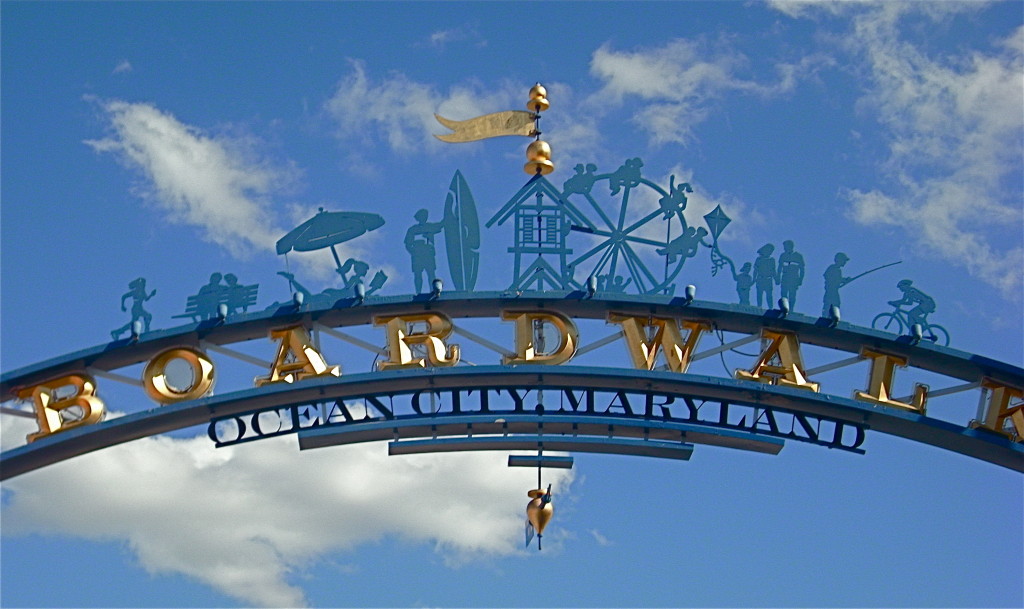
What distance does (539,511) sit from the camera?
14641mm

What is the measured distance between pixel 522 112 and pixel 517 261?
1497mm

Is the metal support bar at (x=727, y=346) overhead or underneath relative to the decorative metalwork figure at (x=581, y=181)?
underneath

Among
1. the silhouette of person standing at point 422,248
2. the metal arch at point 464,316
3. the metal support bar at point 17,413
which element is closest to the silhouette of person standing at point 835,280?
the metal arch at point 464,316

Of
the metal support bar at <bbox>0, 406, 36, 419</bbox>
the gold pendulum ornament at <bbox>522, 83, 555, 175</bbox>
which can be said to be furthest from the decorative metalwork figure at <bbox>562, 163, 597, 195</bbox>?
the metal support bar at <bbox>0, 406, 36, 419</bbox>

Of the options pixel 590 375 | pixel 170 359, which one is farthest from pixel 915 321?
pixel 170 359

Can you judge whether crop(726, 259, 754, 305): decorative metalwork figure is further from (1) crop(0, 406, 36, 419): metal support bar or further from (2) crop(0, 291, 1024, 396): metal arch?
(1) crop(0, 406, 36, 419): metal support bar

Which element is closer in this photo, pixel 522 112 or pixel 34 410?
pixel 34 410

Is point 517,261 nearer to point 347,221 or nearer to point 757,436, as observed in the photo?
point 347,221

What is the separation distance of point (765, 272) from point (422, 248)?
284 centimetres

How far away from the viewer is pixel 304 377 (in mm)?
14883

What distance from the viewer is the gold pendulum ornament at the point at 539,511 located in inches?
576

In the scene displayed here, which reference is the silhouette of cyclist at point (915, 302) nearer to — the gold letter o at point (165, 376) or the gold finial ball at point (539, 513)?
the gold finial ball at point (539, 513)

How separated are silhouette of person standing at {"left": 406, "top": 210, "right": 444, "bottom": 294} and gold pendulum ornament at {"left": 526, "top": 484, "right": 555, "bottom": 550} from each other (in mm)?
1971

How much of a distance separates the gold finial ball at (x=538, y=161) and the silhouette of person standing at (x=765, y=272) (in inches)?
74.6
